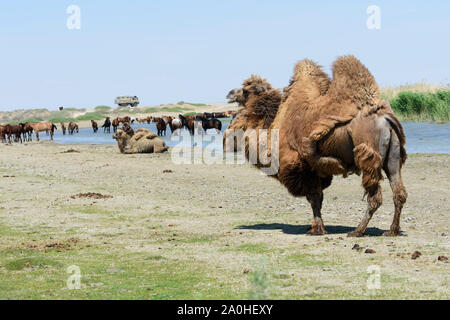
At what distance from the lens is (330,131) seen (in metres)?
8.95

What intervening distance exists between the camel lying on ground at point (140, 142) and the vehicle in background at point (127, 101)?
9577 centimetres

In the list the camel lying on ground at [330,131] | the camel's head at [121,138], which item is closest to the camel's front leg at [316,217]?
the camel lying on ground at [330,131]

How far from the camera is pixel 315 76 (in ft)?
32.0

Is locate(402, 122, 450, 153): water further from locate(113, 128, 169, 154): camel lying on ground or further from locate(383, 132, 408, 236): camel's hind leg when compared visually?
locate(383, 132, 408, 236): camel's hind leg

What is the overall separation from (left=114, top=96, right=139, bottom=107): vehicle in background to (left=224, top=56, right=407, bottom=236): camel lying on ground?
4612 inches

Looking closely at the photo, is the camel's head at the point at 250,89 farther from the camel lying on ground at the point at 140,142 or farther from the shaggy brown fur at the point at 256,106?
the camel lying on ground at the point at 140,142

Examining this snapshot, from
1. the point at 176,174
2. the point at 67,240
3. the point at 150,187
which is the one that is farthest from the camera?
the point at 176,174

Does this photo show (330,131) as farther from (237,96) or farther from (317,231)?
(237,96)

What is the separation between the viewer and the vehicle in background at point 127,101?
410 feet

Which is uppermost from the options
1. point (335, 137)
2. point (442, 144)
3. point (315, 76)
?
point (315, 76)

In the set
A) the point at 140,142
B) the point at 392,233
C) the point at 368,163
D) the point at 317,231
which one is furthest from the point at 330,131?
the point at 140,142
